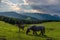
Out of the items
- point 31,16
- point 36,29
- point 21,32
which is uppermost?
point 31,16

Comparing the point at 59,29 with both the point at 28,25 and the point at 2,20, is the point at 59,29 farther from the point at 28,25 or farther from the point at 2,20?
the point at 2,20

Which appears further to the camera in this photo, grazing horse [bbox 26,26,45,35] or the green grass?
grazing horse [bbox 26,26,45,35]

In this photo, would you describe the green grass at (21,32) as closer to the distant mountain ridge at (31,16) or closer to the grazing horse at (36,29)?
the grazing horse at (36,29)

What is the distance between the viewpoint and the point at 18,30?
25.4 ft

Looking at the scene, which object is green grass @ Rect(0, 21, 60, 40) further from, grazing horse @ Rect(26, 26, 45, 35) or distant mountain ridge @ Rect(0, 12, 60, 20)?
distant mountain ridge @ Rect(0, 12, 60, 20)

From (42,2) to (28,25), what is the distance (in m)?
1.75

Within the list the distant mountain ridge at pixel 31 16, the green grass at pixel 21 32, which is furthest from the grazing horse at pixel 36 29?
the distant mountain ridge at pixel 31 16

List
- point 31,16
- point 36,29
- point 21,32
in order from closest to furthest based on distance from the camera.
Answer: point 21,32, point 31,16, point 36,29

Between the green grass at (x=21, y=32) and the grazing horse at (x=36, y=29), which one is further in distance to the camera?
the grazing horse at (x=36, y=29)

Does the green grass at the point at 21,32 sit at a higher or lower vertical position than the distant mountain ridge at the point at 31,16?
lower

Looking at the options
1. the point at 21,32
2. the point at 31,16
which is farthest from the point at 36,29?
the point at 21,32

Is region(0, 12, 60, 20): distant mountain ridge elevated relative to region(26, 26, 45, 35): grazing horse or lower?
elevated

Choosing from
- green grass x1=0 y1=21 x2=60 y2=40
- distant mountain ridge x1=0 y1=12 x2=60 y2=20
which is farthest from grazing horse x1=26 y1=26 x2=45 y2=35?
distant mountain ridge x1=0 y1=12 x2=60 y2=20

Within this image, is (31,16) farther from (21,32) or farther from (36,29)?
(21,32)
